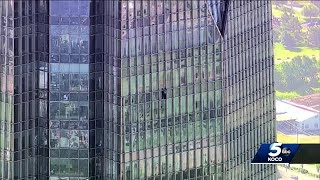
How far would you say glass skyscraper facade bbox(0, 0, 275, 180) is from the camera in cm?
13512

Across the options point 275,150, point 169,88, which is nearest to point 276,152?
point 275,150

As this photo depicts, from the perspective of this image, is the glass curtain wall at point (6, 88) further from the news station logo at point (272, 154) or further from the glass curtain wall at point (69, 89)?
the news station logo at point (272, 154)

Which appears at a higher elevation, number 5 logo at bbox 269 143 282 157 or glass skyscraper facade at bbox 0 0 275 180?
glass skyscraper facade at bbox 0 0 275 180

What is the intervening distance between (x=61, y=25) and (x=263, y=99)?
4642cm

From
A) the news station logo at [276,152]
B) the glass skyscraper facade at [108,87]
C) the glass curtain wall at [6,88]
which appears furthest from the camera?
the news station logo at [276,152]

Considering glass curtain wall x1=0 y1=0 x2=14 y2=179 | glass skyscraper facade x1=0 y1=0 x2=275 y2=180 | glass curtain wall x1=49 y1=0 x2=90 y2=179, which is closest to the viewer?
glass curtain wall x1=0 y1=0 x2=14 y2=179

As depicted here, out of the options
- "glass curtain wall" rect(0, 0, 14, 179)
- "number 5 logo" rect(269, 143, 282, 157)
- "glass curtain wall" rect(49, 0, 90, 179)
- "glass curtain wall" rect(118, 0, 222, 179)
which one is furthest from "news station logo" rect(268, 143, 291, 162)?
"glass curtain wall" rect(0, 0, 14, 179)

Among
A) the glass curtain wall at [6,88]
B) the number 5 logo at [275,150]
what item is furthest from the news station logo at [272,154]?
the glass curtain wall at [6,88]

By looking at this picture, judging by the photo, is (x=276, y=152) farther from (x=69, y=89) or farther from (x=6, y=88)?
(x=6, y=88)

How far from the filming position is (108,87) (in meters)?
137

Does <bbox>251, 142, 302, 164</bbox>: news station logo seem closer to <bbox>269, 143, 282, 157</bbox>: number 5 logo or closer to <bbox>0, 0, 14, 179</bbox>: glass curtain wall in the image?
<bbox>269, 143, 282, 157</bbox>: number 5 logo

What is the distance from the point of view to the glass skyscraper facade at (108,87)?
13512cm

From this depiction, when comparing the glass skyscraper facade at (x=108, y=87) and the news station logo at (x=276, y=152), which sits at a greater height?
the glass skyscraper facade at (x=108, y=87)

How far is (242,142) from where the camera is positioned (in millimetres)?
155875
